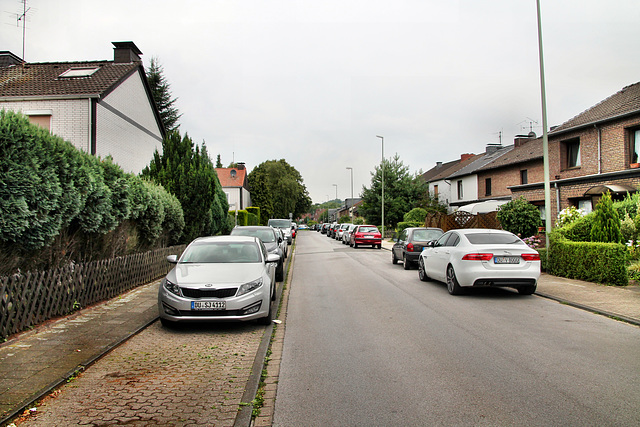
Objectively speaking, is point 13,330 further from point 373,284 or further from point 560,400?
point 373,284

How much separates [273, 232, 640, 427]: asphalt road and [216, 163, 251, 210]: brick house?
5459 centimetres

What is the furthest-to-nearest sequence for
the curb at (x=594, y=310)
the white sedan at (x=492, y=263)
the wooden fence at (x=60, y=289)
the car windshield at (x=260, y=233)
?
the car windshield at (x=260, y=233) → the white sedan at (x=492, y=263) → the curb at (x=594, y=310) → the wooden fence at (x=60, y=289)

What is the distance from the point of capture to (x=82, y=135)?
63.0 feet

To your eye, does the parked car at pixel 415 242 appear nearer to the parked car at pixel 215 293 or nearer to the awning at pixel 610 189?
the awning at pixel 610 189

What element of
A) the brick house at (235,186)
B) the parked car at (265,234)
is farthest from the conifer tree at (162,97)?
the parked car at (265,234)

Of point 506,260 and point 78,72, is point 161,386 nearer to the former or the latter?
point 506,260

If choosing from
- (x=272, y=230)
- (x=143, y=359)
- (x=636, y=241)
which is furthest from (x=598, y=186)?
(x=143, y=359)

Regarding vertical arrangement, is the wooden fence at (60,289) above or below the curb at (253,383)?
above

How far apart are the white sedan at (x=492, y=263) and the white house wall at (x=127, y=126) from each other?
46.9ft

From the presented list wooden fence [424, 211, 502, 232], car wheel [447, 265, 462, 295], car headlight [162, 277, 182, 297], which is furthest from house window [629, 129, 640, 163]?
car headlight [162, 277, 182, 297]

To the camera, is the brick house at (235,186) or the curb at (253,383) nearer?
the curb at (253,383)

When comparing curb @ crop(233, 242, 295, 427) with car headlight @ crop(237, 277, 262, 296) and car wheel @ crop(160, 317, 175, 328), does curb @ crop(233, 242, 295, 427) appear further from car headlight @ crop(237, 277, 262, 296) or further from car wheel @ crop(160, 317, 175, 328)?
car wheel @ crop(160, 317, 175, 328)

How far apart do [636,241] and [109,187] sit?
48.4 feet

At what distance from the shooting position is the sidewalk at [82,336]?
4.79 metres
